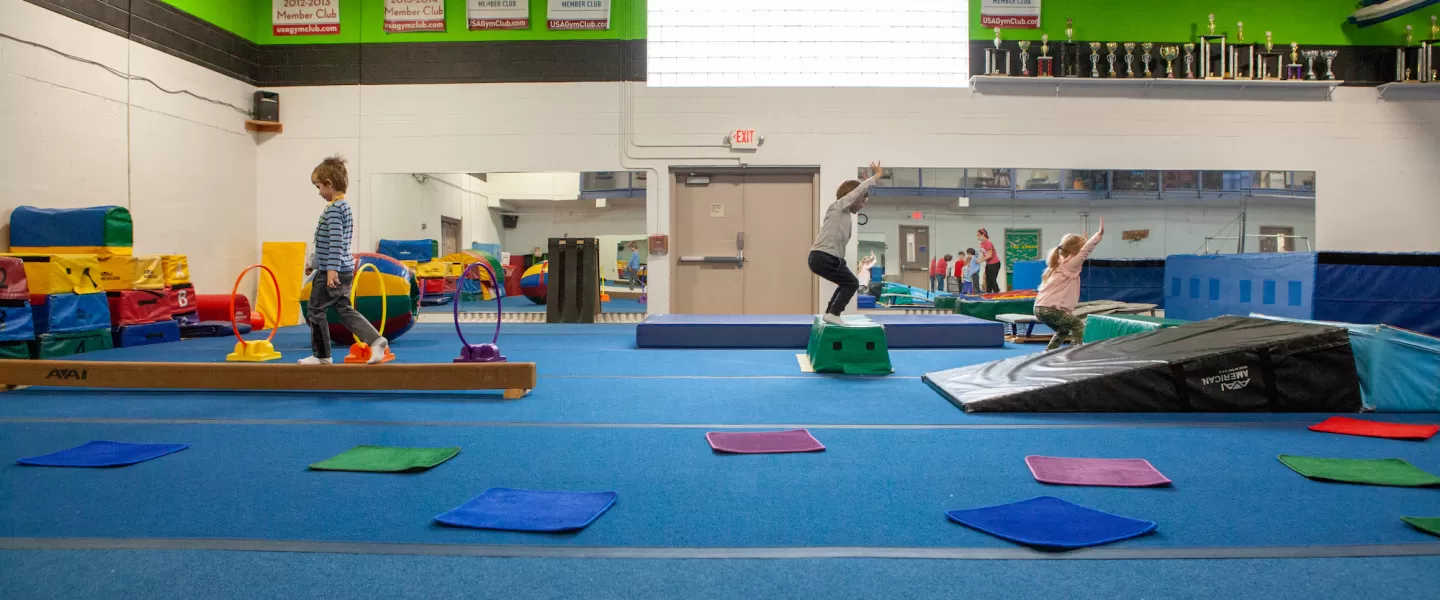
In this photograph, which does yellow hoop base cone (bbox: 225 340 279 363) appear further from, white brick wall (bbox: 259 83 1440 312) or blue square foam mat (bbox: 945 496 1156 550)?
blue square foam mat (bbox: 945 496 1156 550)

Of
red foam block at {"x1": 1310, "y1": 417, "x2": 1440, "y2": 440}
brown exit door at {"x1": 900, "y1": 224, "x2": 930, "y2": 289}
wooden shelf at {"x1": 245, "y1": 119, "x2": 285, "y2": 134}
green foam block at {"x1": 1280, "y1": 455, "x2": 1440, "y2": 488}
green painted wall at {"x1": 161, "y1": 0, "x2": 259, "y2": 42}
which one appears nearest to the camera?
green foam block at {"x1": 1280, "y1": 455, "x2": 1440, "y2": 488}

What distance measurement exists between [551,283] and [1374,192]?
1102 cm

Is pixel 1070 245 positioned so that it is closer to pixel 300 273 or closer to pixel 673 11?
pixel 673 11

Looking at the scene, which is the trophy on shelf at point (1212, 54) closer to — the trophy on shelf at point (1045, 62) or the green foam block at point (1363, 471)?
the trophy on shelf at point (1045, 62)

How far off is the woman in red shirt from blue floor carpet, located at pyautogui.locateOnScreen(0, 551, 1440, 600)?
30.7 ft

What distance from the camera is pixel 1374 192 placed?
35.2 ft

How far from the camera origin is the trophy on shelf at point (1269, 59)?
35.0 ft

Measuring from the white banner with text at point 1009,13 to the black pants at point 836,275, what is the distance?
621cm

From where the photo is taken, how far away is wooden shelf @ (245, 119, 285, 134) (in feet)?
35.4

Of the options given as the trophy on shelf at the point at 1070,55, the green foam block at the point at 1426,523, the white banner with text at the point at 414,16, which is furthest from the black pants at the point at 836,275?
the white banner with text at the point at 414,16

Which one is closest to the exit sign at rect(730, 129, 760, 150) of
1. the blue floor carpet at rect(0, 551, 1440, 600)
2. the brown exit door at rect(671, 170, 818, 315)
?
the brown exit door at rect(671, 170, 818, 315)

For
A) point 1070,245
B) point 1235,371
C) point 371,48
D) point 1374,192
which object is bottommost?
point 1235,371

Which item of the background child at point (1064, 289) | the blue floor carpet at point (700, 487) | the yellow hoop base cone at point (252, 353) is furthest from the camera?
the background child at point (1064, 289)

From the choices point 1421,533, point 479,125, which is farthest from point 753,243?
point 1421,533
